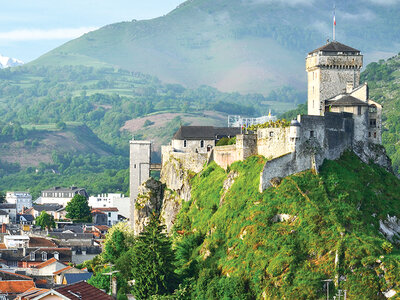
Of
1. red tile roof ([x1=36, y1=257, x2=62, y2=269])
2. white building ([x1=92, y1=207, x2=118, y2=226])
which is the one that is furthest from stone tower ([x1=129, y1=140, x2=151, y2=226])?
white building ([x1=92, y1=207, x2=118, y2=226])

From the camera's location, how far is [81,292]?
78.2m

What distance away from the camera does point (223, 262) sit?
8644cm

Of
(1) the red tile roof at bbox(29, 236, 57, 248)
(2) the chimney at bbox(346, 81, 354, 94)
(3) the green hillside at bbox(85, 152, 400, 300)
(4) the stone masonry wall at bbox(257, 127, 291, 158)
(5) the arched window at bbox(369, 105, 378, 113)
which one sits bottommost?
(1) the red tile roof at bbox(29, 236, 57, 248)

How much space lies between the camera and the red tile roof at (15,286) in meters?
95.8

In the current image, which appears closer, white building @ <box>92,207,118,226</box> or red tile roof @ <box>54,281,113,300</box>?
red tile roof @ <box>54,281,113,300</box>

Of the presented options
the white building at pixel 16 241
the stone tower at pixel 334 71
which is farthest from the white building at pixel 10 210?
the stone tower at pixel 334 71

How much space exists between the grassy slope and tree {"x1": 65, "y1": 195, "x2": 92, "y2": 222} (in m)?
77.4

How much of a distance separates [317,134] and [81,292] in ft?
89.5

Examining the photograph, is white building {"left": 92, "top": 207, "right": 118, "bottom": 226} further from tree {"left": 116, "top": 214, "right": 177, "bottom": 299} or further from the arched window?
the arched window

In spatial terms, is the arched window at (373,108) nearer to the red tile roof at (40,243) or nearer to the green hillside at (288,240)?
the green hillside at (288,240)

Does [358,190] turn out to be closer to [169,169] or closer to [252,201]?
[252,201]

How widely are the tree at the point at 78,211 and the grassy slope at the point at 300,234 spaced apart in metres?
77.4

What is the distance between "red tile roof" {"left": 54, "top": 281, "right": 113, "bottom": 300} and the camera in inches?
2997

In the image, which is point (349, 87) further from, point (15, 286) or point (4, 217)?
point (4, 217)
